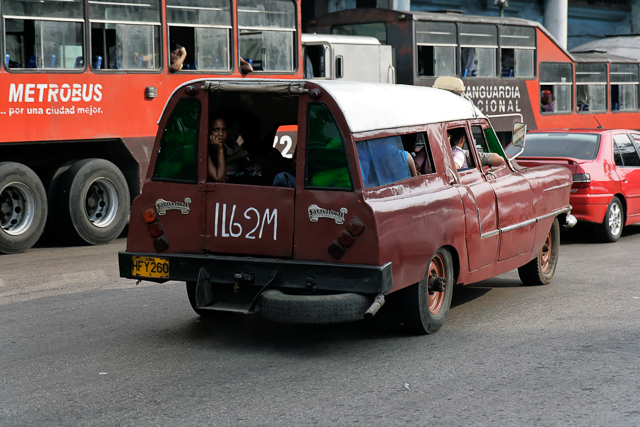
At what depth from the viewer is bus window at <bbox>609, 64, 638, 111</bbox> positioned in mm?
23703

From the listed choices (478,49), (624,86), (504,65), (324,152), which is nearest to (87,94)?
(324,152)

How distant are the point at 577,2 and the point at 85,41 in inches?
1261

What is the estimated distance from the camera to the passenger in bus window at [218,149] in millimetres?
6273

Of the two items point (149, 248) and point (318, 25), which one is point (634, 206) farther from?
point (318, 25)

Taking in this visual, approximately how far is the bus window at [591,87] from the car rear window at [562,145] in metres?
10.9

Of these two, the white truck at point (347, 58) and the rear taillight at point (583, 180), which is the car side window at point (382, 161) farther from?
the white truck at point (347, 58)

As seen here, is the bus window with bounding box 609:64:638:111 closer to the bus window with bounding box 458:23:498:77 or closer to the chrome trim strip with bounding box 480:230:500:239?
the bus window with bounding box 458:23:498:77

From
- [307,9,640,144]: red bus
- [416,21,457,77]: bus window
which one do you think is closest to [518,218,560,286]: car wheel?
[307,9,640,144]: red bus

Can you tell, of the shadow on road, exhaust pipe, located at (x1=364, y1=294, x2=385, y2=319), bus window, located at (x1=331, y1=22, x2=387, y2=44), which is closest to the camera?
exhaust pipe, located at (x1=364, y1=294, x2=385, y2=319)

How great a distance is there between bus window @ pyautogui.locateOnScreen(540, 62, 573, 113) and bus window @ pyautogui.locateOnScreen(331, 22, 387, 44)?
15.5 ft

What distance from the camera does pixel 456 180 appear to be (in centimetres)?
692

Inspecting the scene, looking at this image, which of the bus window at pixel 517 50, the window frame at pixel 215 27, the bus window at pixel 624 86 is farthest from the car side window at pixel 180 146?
the bus window at pixel 624 86

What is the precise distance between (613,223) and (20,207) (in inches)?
306

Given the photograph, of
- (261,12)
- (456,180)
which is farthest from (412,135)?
(261,12)
